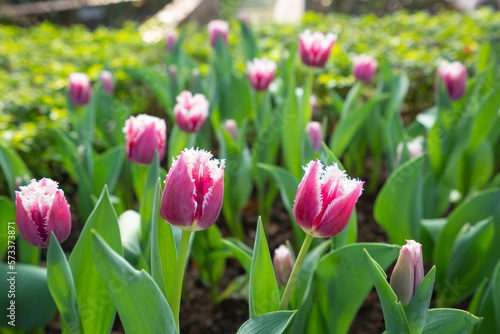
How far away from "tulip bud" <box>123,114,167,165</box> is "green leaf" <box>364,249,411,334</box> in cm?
58

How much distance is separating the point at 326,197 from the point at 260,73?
3.59ft

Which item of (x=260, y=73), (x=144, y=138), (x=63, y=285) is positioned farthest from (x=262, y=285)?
(x=260, y=73)

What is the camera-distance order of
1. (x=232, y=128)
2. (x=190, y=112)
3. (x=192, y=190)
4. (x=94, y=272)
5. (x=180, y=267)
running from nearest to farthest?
(x=192, y=190) → (x=180, y=267) → (x=94, y=272) → (x=190, y=112) → (x=232, y=128)

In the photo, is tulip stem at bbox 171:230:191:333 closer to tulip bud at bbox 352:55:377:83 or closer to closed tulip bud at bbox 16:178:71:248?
closed tulip bud at bbox 16:178:71:248

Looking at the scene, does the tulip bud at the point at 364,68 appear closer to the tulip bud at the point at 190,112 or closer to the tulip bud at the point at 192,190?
the tulip bud at the point at 190,112

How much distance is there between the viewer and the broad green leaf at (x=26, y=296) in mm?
1198

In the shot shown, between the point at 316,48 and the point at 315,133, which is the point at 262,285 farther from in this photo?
the point at 316,48

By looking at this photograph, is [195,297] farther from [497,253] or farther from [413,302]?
[413,302]

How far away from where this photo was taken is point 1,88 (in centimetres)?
252

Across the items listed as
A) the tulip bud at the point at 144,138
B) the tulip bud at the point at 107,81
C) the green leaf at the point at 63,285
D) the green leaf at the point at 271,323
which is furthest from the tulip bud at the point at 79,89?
the green leaf at the point at 271,323

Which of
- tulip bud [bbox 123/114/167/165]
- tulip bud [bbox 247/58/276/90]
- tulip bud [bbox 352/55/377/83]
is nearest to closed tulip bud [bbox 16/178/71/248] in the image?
tulip bud [bbox 123/114/167/165]

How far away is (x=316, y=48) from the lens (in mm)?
1737

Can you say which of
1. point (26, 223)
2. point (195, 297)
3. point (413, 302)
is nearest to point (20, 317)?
point (26, 223)

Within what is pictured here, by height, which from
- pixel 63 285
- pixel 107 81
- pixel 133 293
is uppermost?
pixel 133 293
